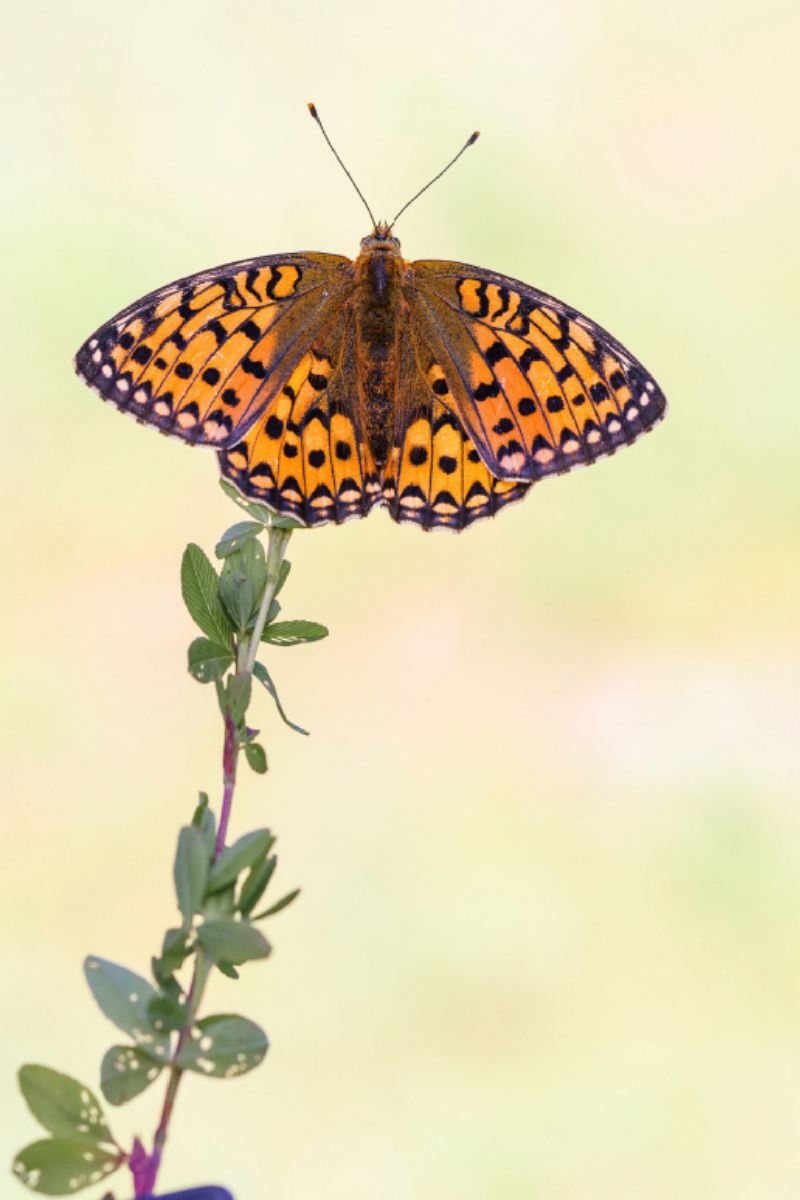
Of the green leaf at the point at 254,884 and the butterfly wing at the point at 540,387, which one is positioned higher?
the butterfly wing at the point at 540,387

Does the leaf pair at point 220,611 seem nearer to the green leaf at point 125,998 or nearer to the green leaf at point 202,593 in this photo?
the green leaf at point 202,593

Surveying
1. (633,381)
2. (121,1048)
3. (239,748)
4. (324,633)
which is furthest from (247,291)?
(121,1048)

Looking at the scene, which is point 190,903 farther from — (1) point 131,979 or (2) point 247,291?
(2) point 247,291

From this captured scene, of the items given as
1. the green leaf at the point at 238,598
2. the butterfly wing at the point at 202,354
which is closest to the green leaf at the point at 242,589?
the green leaf at the point at 238,598

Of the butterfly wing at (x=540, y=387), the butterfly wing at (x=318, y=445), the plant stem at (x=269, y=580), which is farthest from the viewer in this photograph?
the butterfly wing at (x=540, y=387)

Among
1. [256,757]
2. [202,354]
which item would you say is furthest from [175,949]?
[202,354]

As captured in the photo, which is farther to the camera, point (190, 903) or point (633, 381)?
point (633, 381)

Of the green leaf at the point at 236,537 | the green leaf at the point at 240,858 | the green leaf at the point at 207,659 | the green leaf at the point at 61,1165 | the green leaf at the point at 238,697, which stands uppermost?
the green leaf at the point at 236,537

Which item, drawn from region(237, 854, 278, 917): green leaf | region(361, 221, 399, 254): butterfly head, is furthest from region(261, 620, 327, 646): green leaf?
region(361, 221, 399, 254): butterfly head
